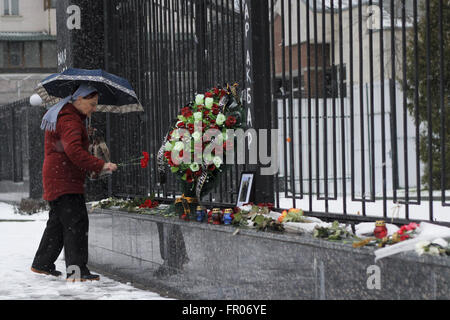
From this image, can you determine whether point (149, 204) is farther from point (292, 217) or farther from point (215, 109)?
point (292, 217)

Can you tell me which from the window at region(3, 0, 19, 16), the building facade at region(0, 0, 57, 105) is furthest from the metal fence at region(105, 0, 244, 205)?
the window at region(3, 0, 19, 16)

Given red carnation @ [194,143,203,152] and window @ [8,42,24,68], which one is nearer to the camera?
red carnation @ [194,143,203,152]

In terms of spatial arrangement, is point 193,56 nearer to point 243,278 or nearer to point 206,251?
point 206,251

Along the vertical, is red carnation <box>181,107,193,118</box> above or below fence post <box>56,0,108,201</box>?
below

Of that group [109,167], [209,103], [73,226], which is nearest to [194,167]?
[209,103]

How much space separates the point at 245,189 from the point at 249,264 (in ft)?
4.53

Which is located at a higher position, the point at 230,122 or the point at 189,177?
the point at 230,122

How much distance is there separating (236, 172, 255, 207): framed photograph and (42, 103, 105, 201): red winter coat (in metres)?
1.33

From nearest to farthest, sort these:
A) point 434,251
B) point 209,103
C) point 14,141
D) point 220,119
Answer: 1. point 434,251
2. point 220,119
3. point 209,103
4. point 14,141

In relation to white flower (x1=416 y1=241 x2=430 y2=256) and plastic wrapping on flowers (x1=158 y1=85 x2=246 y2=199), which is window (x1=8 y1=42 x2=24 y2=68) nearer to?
plastic wrapping on flowers (x1=158 y1=85 x2=246 y2=199)

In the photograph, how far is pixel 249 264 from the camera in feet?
19.4

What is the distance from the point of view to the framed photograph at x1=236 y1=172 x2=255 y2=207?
711 centimetres

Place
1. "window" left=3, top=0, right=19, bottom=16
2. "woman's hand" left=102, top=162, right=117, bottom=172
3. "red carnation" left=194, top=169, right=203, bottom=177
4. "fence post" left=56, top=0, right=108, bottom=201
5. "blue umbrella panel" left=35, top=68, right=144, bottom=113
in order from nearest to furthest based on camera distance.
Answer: "red carnation" left=194, top=169, right=203, bottom=177
"woman's hand" left=102, top=162, right=117, bottom=172
"blue umbrella panel" left=35, top=68, right=144, bottom=113
"fence post" left=56, top=0, right=108, bottom=201
"window" left=3, top=0, right=19, bottom=16

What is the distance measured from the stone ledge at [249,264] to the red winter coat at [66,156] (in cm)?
73
